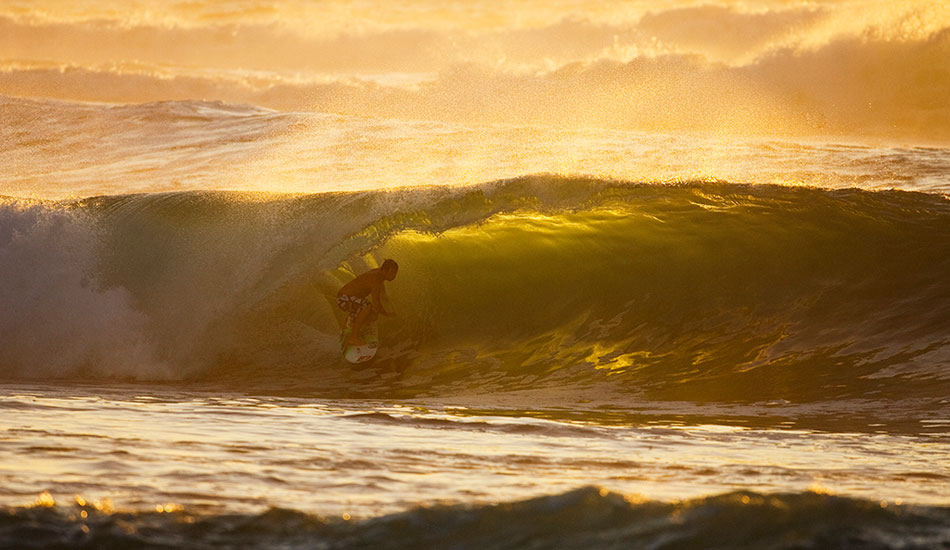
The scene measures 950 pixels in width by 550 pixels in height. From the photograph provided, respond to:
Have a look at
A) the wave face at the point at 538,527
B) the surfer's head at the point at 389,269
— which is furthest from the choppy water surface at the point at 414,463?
the surfer's head at the point at 389,269

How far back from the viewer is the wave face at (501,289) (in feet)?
32.1

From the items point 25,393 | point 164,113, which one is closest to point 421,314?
point 25,393

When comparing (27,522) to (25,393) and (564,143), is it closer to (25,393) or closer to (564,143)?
(25,393)

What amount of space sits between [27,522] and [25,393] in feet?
15.3

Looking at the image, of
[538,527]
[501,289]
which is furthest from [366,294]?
[538,527]

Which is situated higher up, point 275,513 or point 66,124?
point 66,124

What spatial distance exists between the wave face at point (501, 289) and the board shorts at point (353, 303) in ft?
2.04

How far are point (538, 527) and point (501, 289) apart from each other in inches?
297

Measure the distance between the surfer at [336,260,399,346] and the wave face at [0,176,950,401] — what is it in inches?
23.0

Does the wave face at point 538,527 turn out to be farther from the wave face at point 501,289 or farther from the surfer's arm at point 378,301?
the surfer's arm at point 378,301

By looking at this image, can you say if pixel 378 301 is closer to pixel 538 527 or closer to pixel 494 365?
pixel 494 365

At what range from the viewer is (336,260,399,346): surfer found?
1002cm

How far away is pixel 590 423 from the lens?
7.18 metres

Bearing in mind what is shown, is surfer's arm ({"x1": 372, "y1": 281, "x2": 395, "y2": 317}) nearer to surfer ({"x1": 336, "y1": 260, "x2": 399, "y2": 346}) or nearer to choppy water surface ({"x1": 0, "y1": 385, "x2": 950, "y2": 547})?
surfer ({"x1": 336, "y1": 260, "x2": 399, "y2": 346})
